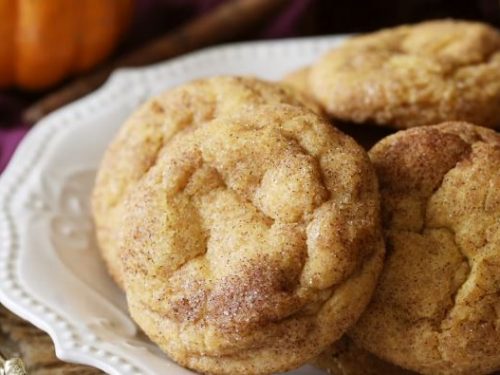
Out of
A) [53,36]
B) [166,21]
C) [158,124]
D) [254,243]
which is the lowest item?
[166,21]

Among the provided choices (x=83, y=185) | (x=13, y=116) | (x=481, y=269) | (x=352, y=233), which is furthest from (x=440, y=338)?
(x=13, y=116)

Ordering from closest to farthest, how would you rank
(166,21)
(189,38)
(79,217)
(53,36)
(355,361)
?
(355,361) < (79,217) < (53,36) < (189,38) < (166,21)

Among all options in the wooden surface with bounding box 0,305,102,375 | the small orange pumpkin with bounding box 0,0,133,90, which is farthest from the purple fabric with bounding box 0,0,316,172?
the wooden surface with bounding box 0,305,102,375

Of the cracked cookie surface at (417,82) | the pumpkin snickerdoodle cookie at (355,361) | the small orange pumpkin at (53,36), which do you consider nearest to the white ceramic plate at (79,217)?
the pumpkin snickerdoodle cookie at (355,361)

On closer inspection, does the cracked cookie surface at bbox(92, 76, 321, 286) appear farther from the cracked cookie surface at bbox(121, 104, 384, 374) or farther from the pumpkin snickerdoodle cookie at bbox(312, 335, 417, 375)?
the pumpkin snickerdoodle cookie at bbox(312, 335, 417, 375)

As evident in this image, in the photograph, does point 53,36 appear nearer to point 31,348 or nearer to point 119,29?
point 119,29

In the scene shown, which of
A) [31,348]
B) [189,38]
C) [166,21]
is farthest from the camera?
[166,21]

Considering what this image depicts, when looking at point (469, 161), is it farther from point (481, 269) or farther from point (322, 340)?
point (322, 340)

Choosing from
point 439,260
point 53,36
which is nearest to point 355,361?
point 439,260
